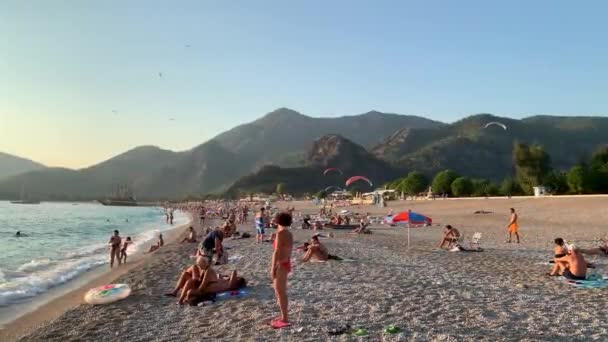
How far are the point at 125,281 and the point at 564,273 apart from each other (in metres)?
9.52

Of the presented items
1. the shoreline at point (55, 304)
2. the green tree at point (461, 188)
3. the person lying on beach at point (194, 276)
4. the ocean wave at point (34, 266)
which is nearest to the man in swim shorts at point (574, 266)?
the person lying on beach at point (194, 276)

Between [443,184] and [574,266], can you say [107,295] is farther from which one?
[443,184]

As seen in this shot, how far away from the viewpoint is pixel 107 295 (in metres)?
8.45

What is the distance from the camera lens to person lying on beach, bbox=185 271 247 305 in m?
7.84

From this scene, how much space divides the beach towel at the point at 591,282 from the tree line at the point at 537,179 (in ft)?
137

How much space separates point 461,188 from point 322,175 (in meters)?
98.0

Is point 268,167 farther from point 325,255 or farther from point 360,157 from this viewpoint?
point 325,255

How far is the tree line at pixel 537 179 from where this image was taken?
46.3 metres

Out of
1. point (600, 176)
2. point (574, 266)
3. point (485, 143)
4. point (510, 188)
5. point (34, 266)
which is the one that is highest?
point (485, 143)

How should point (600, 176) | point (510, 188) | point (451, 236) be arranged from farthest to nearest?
→ point (510, 188), point (600, 176), point (451, 236)

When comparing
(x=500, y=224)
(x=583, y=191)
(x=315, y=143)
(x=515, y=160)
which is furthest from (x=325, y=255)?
(x=315, y=143)

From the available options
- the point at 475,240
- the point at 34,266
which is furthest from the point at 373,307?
the point at 34,266

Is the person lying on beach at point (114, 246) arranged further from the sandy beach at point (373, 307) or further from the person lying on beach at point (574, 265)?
the person lying on beach at point (574, 265)

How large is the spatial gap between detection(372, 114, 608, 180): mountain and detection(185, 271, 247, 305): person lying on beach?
141570mm
